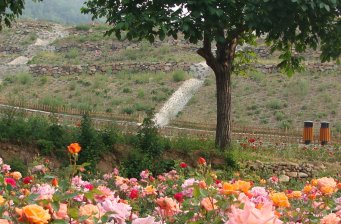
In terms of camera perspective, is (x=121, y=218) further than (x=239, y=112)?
No

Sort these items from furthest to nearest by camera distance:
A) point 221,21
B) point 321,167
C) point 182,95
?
point 182,95 → point 321,167 → point 221,21

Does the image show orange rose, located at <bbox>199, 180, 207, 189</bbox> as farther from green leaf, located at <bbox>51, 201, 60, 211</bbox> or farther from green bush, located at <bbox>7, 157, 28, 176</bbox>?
green bush, located at <bbox>7, 157, 28, 176</bbox>

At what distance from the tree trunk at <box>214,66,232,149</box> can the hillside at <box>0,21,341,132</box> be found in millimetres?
9078

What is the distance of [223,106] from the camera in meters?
11.5

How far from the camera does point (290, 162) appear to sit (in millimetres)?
11797

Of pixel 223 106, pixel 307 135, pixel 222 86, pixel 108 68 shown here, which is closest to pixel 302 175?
pixel 223 106

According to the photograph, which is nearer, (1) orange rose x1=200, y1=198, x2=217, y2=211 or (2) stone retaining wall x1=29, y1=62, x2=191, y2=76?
(1) orange rose x1=200, y1=198, x2=217, y2=211

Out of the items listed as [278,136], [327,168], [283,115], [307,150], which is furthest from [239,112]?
[327,168]

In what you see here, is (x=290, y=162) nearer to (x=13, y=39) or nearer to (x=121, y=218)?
(x=121, y=218)

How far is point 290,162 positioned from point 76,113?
1116 centimetres

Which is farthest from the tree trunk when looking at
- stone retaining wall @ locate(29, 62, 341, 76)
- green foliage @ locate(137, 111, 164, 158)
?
stone retaining wall @ locate(29, 62, 341, 76)

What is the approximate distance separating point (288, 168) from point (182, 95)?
1722 cm

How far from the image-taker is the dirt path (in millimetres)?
24547

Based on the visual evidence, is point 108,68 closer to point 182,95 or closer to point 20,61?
point 182,95
